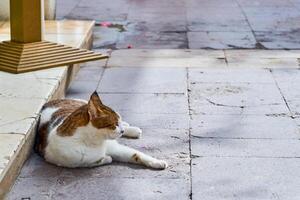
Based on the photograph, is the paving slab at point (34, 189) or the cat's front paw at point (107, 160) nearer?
the paving slab at point (34, 189)

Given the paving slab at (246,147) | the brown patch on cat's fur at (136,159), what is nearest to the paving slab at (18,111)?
the brown patch on cat's fur at (136,159)

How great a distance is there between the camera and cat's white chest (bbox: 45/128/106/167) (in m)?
3.77

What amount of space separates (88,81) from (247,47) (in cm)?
227

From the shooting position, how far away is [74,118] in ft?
12.6

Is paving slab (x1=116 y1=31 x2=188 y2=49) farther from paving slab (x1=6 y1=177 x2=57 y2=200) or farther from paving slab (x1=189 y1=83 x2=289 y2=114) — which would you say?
paving slab (x1=6 y1=177 x2=57 y2=200)

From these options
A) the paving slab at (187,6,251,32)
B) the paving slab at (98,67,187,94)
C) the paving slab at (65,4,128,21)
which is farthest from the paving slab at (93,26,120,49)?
the paving slab at (98,67,187,94)

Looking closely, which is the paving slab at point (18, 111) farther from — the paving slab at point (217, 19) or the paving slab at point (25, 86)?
the paving slab at point (217, 19)

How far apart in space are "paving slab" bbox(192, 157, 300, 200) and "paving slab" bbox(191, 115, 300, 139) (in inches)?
17.3

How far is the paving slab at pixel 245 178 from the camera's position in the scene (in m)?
3.53

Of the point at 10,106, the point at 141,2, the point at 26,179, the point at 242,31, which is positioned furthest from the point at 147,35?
the point at 26,179

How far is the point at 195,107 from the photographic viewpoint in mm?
5020

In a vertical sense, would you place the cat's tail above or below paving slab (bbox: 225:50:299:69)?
above

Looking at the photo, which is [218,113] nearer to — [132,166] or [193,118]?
[193,118]

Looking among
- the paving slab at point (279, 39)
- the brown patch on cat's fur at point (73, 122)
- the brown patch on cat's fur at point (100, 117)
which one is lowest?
the paving slab at point (279, 39)
